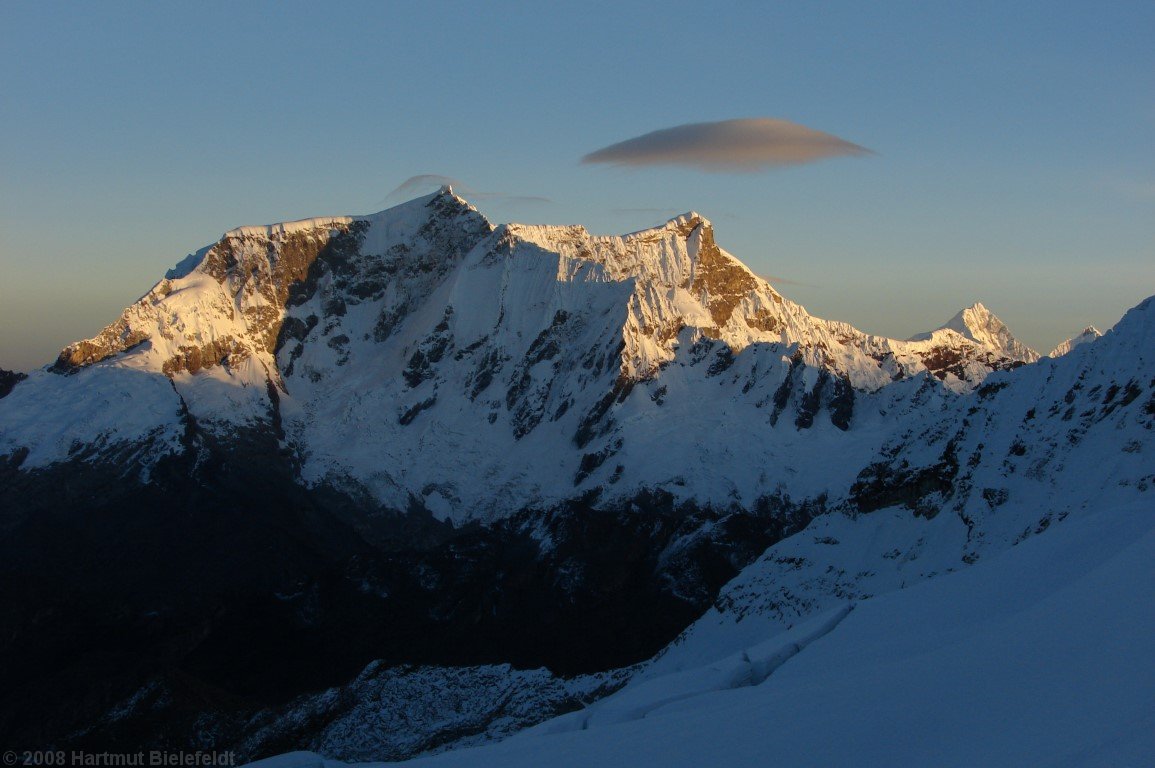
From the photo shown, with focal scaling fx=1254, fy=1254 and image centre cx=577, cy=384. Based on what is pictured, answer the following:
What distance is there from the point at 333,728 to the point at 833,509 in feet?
169

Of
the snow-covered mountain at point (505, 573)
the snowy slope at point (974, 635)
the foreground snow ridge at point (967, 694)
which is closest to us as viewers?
the foreground snow ridge at point (967, 694)

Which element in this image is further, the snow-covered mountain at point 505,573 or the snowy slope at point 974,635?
the snow-covered mountain at point 505,573

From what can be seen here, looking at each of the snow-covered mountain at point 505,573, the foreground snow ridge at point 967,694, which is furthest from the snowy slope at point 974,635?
the snow-covered mountain at point 505,573

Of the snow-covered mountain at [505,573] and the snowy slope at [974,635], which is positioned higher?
the snowy slope at [974,635]

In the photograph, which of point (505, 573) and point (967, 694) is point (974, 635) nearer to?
point (967, 694)

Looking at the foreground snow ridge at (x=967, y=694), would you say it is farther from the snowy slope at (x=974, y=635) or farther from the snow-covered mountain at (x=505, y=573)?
the snow-covered mountain at (x=505, y=573)

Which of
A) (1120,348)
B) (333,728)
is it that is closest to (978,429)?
(1120,348)

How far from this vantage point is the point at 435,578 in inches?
7224

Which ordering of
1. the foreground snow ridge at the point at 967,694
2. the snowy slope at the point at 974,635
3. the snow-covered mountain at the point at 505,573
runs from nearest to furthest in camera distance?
the foreground snow ridge at the point at 967,694, the snowy slope at the point at 974,635, the snow-covered mountain at the point at 505,573

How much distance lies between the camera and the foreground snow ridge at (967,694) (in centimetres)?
2889

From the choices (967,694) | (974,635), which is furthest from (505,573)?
(967,694)

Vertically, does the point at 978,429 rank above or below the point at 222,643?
above

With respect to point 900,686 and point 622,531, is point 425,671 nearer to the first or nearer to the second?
point 900,686

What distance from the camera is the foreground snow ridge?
28.9 meters
